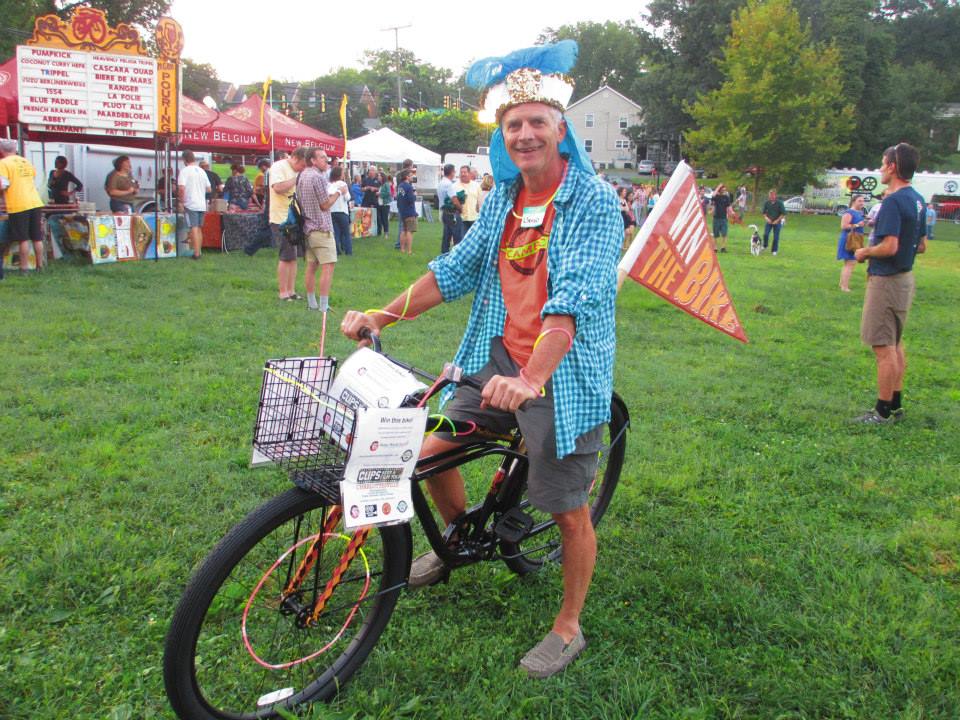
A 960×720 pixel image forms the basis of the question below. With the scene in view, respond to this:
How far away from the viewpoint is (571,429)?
2.54m

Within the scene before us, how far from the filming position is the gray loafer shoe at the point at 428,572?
3.09 m

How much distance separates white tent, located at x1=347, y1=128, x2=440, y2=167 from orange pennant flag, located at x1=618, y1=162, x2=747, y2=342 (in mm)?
21710

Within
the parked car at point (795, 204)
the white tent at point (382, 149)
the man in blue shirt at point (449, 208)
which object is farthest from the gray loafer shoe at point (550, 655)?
the parked car at point (795, 204)

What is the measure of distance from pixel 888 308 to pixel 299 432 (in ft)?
15.6

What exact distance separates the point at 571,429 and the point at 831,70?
47.0m

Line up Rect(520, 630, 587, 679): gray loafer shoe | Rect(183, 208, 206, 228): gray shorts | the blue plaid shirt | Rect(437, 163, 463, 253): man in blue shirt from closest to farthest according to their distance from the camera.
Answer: the blue plaid shirt
Rect(520, 630, 587, 679): gray loafer shoe
Rect(183, 208, 206, 228): gray shorts
Rect(437, 163, 463, 253): man in blue shirt

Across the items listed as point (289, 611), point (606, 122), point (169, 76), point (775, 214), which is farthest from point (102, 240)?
point (606, 122)

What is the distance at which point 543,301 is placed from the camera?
265 centimetres

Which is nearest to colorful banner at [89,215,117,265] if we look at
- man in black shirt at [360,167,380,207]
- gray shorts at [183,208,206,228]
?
gray shorts at [183,208,206,228]

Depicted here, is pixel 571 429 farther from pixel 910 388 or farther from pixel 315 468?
pixel 910 388

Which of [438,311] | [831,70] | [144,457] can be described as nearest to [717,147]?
[831,70]

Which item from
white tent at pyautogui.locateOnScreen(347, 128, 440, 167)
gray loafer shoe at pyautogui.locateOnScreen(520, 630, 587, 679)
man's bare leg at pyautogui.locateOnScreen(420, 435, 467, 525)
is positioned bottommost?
gray loafer shoe at pyautogui.locateOnScreen(520, 630, 587, 679)

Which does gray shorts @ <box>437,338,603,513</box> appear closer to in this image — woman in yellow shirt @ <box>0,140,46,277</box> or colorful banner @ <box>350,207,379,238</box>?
woman in yellow shirt @ <box>0,140,46,277</box>

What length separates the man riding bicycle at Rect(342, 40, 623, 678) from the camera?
2.48 metres
